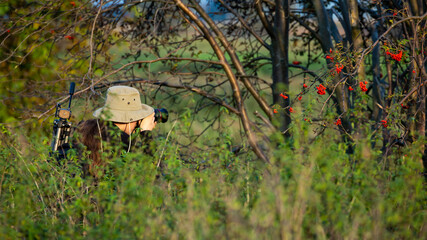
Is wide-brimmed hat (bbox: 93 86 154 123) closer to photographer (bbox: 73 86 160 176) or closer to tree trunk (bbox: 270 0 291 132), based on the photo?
photographer (bbox: 73 86 160 176)

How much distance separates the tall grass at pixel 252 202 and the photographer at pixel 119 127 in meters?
0.19

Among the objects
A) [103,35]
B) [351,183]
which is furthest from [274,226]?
[103,35]

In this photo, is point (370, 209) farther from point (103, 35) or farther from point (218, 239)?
point (103, 35)

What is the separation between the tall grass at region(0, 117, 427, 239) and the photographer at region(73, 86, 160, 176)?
0.61ft

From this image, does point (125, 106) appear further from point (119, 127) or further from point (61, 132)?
point (61, 132)

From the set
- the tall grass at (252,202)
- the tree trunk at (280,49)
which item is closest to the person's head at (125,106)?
the tall grass at (252,202)

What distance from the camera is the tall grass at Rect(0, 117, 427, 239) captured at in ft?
8.38

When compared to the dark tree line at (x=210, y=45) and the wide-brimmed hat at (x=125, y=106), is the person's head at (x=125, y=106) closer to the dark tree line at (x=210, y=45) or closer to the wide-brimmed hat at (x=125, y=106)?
the wide-brimmed hat at (x=125, y=106)

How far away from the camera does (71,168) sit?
386 centimetres

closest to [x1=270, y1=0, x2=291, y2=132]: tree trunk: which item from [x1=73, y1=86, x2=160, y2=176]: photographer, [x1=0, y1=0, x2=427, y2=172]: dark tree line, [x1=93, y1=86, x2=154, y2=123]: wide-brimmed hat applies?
[x1=0, y1=0, x2=427, y2=172]: dark tree line

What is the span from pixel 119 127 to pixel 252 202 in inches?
58.9

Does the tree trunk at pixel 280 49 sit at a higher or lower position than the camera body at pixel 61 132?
higher

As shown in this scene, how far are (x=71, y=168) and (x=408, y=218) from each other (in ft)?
7.07

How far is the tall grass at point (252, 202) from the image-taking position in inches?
101
